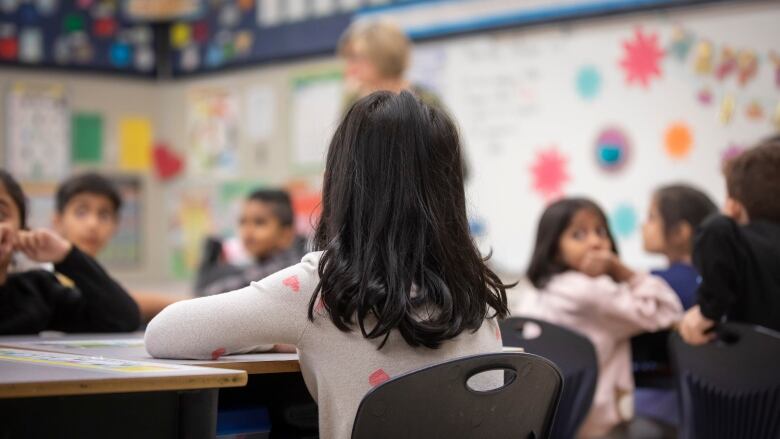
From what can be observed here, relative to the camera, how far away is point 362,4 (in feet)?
15.7

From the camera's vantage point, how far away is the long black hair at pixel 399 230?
1.52m

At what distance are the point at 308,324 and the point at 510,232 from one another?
2.70 m

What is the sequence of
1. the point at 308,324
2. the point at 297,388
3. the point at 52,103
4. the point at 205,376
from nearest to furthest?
the point at 205,376 < the point at 308,324 < the point at 297,388 < the point at 52,103

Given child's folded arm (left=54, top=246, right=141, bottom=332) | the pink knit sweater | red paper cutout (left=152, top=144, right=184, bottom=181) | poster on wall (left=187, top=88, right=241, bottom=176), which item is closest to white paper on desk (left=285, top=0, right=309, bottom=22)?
poster on wall (left=187, top=88, right=241, bottom=176)

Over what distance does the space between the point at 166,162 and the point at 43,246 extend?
3.77 m

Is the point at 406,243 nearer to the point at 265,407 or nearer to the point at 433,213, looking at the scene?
the point at 433,213

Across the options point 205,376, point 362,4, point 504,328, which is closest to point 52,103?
point 362,4

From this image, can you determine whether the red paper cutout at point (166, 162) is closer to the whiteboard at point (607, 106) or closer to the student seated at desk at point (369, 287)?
the whiteboard at point (607, 106)

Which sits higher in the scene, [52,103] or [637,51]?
[637,51]

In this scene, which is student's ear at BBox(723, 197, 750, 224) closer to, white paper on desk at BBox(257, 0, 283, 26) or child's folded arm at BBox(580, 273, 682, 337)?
child's folded arm at BBox(580, 273, 682, 337)

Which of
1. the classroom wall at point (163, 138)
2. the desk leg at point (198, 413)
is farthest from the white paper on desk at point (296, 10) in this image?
the desk leg at point (198, 413)

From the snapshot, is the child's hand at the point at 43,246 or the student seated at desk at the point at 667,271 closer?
the child's hand at the point at 43,246

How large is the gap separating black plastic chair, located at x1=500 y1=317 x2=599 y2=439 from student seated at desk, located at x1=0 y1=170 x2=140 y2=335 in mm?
814

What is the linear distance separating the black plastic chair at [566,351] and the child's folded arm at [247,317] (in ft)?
3.18
